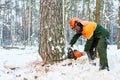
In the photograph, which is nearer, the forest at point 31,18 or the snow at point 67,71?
the snow at point 67,71

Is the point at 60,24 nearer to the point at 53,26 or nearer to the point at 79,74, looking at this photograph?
the point at 53,26

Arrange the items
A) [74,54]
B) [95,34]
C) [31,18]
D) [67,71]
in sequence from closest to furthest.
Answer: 1. [95,34]
2. [67,71]
3. [74,54]
4. [31,18]

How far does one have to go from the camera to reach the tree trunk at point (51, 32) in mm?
9281

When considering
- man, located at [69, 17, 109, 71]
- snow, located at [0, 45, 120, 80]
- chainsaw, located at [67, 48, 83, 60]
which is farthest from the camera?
chainsaw, located at [67, 48, 83, 60]

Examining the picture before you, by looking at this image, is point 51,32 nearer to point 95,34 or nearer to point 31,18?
point 95,34

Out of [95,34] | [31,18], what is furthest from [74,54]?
[31,18]

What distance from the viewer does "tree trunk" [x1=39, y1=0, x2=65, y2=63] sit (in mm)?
9281

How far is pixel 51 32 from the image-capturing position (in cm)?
930

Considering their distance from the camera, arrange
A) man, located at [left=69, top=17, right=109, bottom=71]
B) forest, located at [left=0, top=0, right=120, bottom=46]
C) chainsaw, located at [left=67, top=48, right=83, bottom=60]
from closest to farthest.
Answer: man, located at [left=69, top=17, right=109, bottom=71]
chainsaw, located at [left=67, top=48, right=83, bottom=60]
forest, located at [left=0, top=0, right=120, bottom=46]

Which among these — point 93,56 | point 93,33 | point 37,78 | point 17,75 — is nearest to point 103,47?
point 93,33

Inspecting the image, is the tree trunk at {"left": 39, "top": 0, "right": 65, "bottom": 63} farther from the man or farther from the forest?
the forest

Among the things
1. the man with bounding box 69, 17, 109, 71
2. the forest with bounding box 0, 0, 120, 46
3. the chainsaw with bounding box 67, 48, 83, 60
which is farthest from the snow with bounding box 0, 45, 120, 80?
the forest with bounding box 0, 0, 120, 46

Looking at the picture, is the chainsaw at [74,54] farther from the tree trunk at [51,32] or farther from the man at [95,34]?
the man at [95,34]

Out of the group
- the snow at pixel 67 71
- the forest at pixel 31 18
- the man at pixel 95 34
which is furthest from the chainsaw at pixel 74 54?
the forest at pixel 31 18
